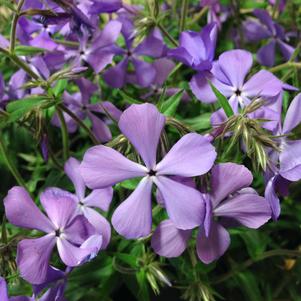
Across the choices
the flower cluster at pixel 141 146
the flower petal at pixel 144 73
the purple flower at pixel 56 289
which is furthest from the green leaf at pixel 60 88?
the purple flower at pixel 56 289

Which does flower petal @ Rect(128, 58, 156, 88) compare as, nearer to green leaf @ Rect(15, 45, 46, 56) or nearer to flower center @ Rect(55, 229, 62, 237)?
green leaf @ Rect(15, 45, 46, 56)

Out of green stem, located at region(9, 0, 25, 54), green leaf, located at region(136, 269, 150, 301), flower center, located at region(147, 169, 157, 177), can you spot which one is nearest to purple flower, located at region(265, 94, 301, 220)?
flower center, located at region(147, 169, 157, 177)

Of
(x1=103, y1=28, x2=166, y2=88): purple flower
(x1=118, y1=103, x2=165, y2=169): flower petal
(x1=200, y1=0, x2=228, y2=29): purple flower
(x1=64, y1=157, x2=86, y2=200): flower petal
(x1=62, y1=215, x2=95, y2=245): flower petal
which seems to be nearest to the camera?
(x1=118, y1=103, x2=165, y2=169): flower petal

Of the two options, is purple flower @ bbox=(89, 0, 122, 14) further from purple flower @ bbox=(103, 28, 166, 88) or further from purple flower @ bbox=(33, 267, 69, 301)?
purple flower @ bbox=(33, 267, 69, 301)

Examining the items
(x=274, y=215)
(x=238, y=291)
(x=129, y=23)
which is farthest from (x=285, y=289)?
(x=129, y=23)

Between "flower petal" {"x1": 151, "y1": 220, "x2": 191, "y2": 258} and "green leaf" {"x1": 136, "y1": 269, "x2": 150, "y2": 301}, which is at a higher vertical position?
"flower petal" {"x1": 151, "y1": 220, "x2": 191, "y2": 258}

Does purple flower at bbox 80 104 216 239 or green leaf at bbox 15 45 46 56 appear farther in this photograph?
green leaf at bbox 15 45 46 56

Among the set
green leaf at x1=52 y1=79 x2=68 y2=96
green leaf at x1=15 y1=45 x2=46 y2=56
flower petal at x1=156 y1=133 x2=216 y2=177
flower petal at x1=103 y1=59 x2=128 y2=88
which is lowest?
flower petal at x1=103 y1=59 x2=128 y2=88

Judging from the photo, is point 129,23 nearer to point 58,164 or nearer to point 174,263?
point 58,164

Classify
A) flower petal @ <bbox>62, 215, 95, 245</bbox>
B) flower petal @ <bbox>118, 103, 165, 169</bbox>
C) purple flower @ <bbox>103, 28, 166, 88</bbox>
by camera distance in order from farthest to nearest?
1. purple flower @ <bbox>103, 28, 166, 88</bbox>
2. flower petal @ <bbox>62, 215, 95, 245</bbox>
3. flower petal @ <bbox>118, 103, 165, 169</bbox>
